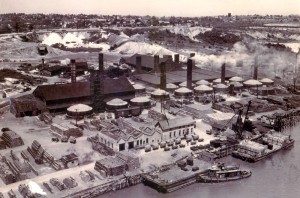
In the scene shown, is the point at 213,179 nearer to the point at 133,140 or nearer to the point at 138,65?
the point at 133,140

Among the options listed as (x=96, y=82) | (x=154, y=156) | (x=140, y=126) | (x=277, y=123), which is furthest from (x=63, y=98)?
(x=277, y=123)

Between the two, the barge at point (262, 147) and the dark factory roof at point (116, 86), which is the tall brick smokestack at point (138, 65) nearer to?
the dark factory roof at point (116, 86)

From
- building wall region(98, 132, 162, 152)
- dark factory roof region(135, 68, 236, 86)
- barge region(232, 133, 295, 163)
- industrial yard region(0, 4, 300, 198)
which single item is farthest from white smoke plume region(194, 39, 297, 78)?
building wall region(98, 132, 162, 152)

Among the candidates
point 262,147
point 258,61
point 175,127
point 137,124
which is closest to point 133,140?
point 137,124

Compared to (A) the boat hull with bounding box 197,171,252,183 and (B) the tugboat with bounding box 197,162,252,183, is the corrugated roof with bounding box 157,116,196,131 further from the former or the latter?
(A) the boat hull with bounding box 197,171,252,183

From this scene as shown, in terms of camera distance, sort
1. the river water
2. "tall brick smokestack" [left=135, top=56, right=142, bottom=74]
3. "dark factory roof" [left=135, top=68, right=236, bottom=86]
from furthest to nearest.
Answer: "tall brick smokestack" [left=135, top=56, right=142, bottom=74] < "dark factory roof" [left=135, top=68, right=236, bottom=86] < the river water

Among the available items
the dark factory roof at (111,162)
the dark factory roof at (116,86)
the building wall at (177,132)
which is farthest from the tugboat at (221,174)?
the dark factory roof at (116,86)

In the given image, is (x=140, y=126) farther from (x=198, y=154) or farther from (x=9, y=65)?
(x=9, y=65)
